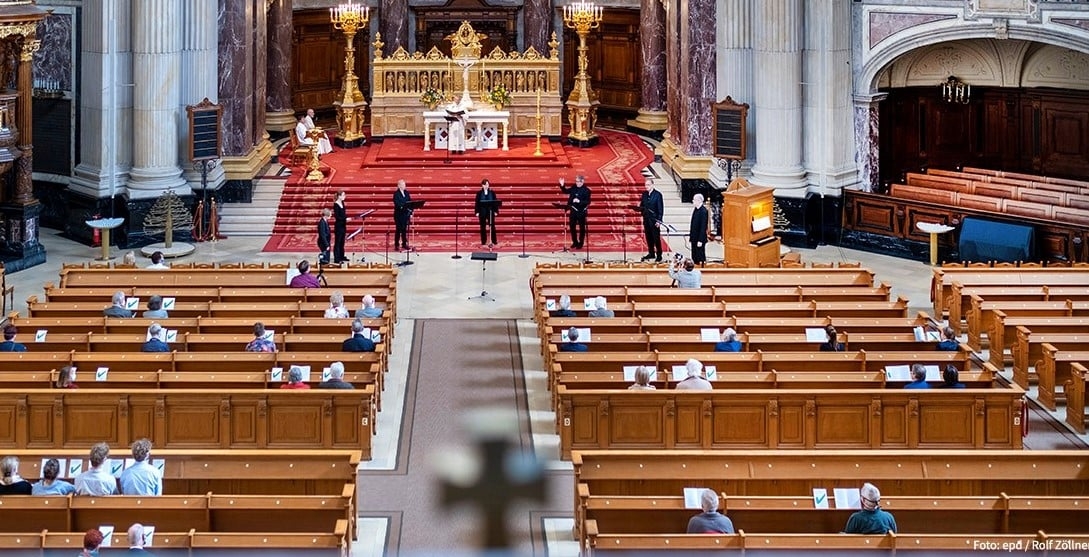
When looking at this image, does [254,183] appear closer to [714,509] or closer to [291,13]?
[291,13]

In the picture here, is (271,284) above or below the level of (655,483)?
above

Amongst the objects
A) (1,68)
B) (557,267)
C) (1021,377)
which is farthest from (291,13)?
(1021,377)

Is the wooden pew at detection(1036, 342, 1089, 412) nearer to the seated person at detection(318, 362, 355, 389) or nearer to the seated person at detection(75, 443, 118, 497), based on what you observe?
the seated person at detection(318, 362, 355, 389)

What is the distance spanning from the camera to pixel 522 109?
33.1 meters

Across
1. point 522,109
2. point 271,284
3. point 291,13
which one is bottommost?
point 271,284

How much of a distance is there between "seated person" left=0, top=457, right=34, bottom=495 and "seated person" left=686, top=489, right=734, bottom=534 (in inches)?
201

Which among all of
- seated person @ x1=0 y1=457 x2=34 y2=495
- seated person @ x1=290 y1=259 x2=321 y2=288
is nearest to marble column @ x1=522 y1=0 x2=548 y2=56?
seated person @ x1=290 y1=259 x2=321 y2=288

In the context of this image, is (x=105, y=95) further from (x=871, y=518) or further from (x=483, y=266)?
(x=871, y=518)

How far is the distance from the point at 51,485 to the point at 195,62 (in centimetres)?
1622

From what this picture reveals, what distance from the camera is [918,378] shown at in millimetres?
15133

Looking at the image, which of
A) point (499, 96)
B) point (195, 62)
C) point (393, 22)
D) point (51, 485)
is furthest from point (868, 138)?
point (51, 485)

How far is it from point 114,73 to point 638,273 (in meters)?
10.6

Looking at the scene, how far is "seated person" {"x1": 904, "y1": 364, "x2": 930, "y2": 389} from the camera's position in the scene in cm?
1511

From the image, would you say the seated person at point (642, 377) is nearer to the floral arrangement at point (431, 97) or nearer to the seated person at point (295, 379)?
the seated person at point (295, 379)
